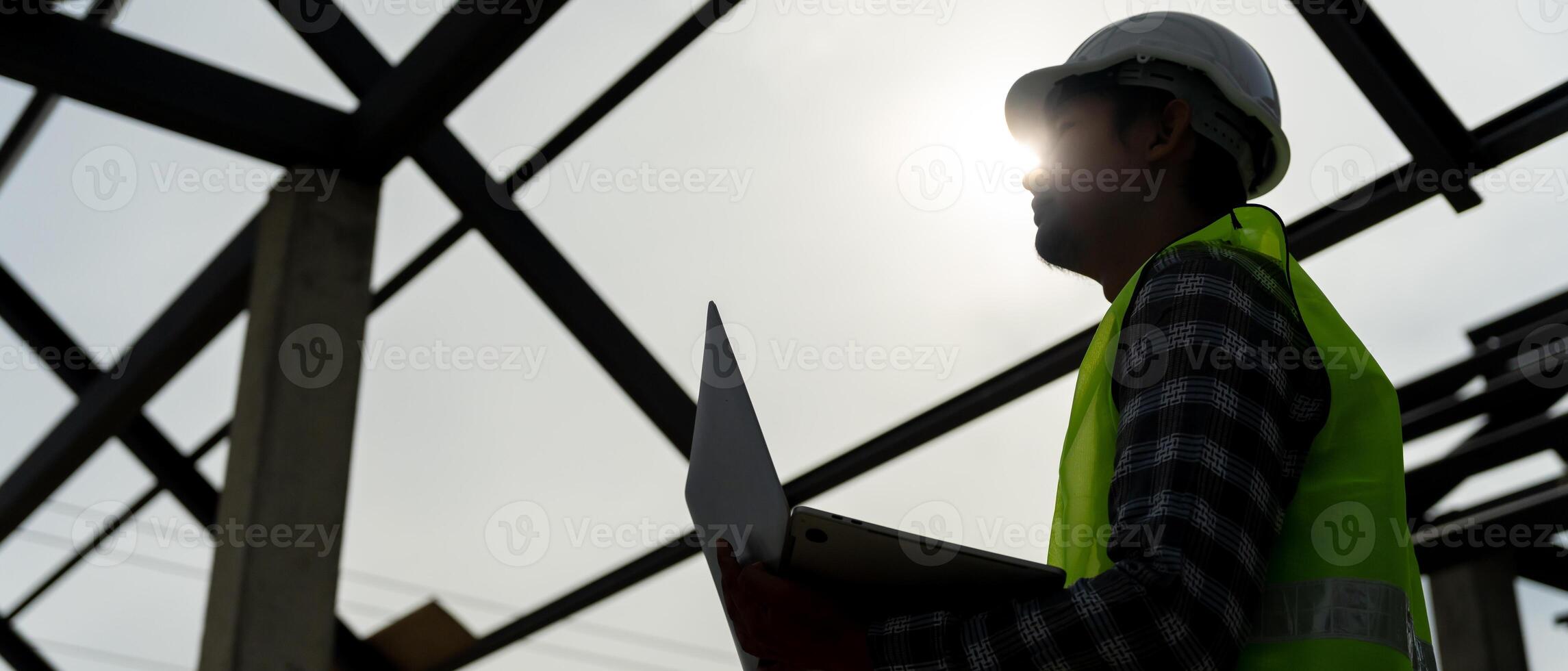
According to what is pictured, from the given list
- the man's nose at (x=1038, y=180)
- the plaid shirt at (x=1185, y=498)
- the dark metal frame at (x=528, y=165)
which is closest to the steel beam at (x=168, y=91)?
the dark metal frame at (x=528, y=165)

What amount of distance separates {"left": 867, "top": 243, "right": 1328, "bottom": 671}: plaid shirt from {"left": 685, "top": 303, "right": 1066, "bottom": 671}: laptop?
0.04 meters

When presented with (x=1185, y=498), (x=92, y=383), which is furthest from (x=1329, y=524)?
(x=92, y=383)

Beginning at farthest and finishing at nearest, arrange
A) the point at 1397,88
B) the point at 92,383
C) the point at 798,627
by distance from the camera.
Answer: the point at 92,383 → the point at 1397,88 → the point at 798,627

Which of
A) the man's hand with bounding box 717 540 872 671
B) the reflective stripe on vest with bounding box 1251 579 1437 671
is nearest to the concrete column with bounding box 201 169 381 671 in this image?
the man's hand with bounding box 717 540 872 671

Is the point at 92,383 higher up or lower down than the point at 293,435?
higher up

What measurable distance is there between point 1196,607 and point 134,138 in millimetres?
7068

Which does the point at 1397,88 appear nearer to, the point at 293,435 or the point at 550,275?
the point at 550,275

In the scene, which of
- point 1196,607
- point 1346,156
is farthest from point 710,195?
point 1196,607

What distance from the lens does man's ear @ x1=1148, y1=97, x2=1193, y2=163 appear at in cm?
220

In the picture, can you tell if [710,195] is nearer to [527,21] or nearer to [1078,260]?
[527,21]

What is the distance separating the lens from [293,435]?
5777 mm

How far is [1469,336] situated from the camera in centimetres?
637

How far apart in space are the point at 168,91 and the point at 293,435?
4.67 ft

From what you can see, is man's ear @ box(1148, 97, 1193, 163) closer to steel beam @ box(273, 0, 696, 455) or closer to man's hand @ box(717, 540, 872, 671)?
man's hand @ box(717, 540, 872, 671)
